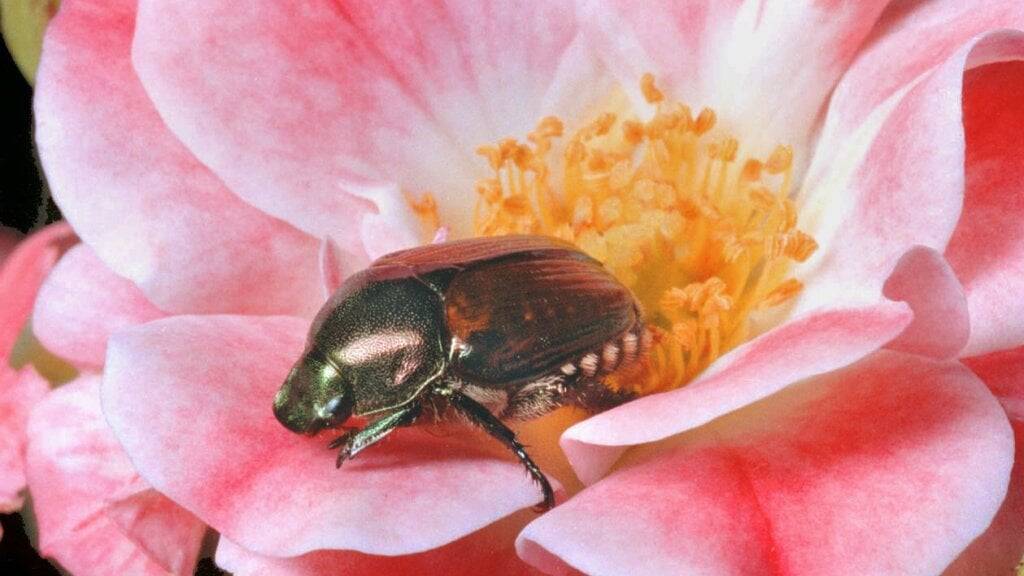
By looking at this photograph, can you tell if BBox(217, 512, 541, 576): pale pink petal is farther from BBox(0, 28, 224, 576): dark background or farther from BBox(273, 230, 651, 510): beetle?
BBox(0, 28, 224, 576): dark background

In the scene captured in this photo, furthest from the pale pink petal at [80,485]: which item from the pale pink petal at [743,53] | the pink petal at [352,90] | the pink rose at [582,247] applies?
the pale pink petal at [743,53]

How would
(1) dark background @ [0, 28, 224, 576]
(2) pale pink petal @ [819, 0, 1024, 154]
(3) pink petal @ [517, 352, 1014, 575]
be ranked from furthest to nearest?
(1) dark background @ [0, 28, 224, 576] → (2) pale pink petal @ [819, 0, 1024, 154] → (3) pink petal @ [517, 352, 1014, 575]

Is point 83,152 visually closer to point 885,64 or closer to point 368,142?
point 368,142

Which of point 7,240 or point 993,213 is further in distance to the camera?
point 7,240

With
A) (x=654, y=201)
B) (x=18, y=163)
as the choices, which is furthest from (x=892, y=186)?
(x=18, y=163)

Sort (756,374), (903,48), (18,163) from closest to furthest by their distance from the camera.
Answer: (756,374) < (903,48) < (18,163)

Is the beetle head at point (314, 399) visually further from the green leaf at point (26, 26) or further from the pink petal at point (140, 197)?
the green leaf at point (26, 26)

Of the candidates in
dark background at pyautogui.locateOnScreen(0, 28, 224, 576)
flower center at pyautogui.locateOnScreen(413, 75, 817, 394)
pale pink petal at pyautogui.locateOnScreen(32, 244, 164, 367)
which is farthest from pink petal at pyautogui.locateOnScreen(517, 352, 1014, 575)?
dark background at pyautogui.locateOnScreen(0, 28, 224, 576)

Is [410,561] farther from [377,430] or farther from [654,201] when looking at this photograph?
[654,201]

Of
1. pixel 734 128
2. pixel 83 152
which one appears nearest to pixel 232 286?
pixel 83 152
